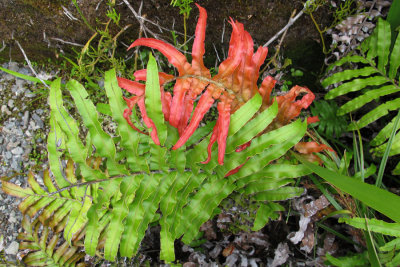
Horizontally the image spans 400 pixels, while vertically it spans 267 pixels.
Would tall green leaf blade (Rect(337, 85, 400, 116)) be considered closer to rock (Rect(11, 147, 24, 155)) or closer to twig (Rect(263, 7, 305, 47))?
twig (Rect(263, 7, 305, 47))

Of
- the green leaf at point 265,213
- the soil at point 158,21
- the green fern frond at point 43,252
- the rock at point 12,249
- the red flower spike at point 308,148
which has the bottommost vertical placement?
the rock at point 12,249

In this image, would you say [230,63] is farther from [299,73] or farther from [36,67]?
[36,67]

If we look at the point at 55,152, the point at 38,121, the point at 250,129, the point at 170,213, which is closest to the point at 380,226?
the point at 250,129

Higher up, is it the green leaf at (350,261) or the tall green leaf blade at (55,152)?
the tall green leaf blade at (55,152)

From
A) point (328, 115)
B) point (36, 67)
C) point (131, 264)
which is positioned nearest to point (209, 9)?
point (328, 115)

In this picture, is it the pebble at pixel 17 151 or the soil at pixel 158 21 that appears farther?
the pebble at pixel 17 151

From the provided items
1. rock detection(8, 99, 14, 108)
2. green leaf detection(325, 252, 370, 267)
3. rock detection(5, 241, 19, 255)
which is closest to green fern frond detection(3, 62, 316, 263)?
green leaf detection(325, 252, 370, 267)

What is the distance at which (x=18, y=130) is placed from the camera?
8.80ft

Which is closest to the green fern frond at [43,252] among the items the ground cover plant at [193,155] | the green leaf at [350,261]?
the ground cover plant at [193,155]

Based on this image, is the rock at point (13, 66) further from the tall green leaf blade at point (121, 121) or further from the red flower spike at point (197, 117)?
the red flower spike at point (197, 117)

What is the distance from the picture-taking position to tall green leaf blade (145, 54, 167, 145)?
1341mm

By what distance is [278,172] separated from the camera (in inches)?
66.7

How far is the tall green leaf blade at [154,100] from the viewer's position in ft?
4.40

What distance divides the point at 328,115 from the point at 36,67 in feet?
7.92
